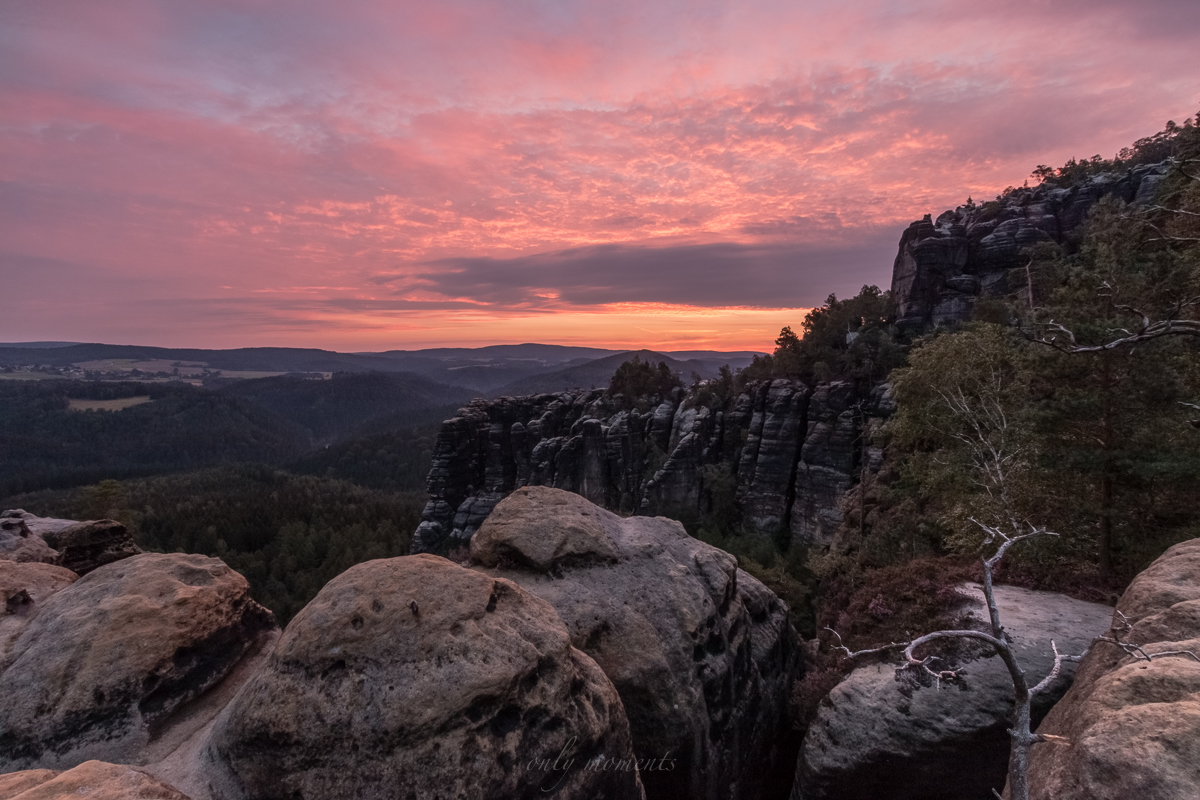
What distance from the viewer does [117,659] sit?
40.3ft

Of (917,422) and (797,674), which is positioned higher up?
(917,422)

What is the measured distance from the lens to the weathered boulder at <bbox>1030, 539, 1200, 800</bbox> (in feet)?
22.1

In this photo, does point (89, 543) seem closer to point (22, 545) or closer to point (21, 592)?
point (22, 545)

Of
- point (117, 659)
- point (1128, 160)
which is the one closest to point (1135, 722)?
point (117, 659)

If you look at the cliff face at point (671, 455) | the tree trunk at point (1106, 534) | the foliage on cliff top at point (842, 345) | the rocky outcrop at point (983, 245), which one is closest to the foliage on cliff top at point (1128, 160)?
the rocky outcrop at point (983, 245)

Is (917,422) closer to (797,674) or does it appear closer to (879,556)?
(879,556)

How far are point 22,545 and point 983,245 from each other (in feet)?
312

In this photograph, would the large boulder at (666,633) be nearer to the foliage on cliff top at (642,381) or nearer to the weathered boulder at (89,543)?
the weathered boulder at (89,543)

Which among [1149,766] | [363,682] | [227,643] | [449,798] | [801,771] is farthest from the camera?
[801,771]

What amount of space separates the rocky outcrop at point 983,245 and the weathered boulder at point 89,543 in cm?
7968

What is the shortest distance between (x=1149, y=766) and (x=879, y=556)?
25780 mm

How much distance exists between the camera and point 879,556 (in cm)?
3061

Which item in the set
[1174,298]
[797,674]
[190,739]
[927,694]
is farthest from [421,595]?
[1174,298]

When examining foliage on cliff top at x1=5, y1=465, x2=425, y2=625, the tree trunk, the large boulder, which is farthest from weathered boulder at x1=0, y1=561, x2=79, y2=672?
foliage on cliff top at x1=5, y1=465, x2=425, y2=625
